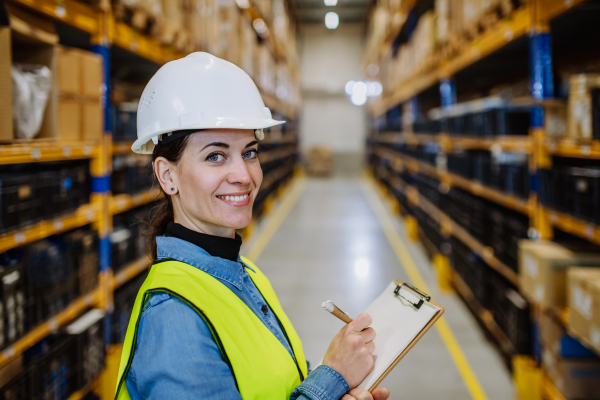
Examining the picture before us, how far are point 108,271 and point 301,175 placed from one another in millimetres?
15794

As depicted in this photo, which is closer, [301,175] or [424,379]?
[424,379]

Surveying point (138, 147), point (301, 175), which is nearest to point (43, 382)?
point (138, 147)

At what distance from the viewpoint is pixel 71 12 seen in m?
2.60

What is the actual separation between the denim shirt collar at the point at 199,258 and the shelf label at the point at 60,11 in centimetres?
189

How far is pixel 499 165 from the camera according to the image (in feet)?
12.3

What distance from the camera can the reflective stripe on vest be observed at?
1.01 m

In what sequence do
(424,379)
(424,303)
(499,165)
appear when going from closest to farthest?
(424,303) → (424,379) → (499,165)

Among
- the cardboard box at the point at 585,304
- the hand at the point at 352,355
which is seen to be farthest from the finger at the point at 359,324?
the cardboard box at the point at 585,304

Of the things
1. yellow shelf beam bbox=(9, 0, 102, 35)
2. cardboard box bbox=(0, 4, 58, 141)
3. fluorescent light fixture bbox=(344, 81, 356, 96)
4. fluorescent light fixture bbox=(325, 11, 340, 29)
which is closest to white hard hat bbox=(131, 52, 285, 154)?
yellow shelf beam bbox=(9, 0, 102, 35)

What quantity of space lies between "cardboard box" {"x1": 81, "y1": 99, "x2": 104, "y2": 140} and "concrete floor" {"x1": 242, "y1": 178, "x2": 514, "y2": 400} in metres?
2.35

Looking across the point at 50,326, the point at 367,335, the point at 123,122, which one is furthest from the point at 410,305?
the point at 123,122

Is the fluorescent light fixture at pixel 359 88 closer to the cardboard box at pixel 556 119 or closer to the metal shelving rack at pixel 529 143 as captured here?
the metal shelving rack at pixel 529 143

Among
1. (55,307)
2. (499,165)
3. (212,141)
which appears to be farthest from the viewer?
(499,165)

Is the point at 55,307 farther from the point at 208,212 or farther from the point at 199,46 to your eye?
the point at 199,46
